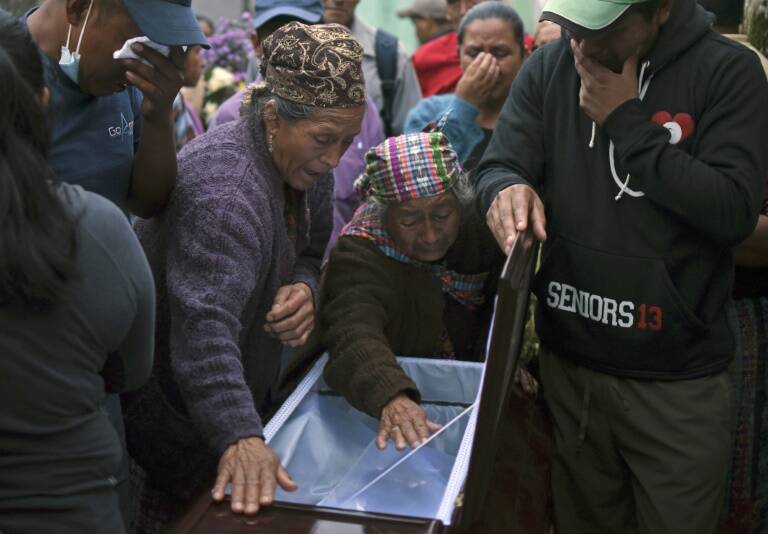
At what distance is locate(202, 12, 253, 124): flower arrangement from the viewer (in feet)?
19.4

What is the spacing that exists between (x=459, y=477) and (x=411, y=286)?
85 centimetres

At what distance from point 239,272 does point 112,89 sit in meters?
0.51

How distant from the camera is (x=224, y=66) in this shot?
6262 millimetres

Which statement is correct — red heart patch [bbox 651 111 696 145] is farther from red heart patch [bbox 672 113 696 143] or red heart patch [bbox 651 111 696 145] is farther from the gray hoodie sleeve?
the gray hoodie sleeve

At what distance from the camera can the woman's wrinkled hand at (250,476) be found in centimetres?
182

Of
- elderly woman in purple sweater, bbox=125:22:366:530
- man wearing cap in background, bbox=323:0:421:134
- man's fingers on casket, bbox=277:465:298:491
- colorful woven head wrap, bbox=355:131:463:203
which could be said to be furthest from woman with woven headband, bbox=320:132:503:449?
man wearing cap in background, bbox=323:0:421:134

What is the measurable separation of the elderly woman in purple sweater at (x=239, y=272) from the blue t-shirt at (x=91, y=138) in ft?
0.44

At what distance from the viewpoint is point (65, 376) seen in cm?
157

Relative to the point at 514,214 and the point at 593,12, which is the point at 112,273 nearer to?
the point at 514,214

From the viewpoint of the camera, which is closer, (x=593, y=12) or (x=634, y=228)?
(x=593, y=12)

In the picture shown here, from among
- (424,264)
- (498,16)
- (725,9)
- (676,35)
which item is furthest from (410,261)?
(498,16)

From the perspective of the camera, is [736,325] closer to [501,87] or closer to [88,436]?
[501,87]

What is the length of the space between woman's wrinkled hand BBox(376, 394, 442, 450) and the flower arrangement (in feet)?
12.5

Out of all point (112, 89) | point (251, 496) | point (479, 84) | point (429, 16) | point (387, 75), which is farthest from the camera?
point (429, 16)
